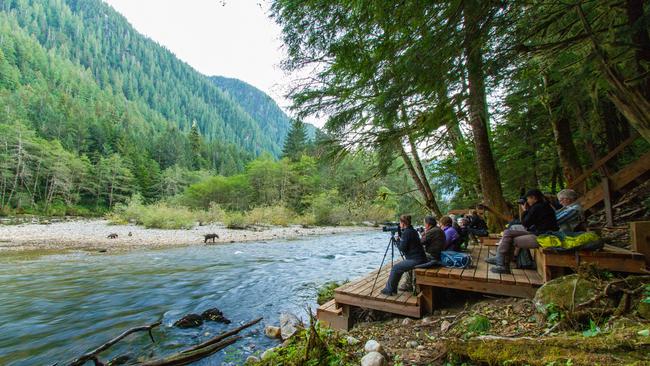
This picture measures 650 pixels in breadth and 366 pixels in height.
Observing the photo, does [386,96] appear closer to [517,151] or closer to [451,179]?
[517,151]

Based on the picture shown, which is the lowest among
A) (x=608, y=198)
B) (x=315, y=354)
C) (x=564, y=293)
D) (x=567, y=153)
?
(x=315, y=354)

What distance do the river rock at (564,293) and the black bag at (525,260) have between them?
1361mm

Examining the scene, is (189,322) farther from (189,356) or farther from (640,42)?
(640,42)

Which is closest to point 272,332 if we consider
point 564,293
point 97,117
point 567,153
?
point 564,293

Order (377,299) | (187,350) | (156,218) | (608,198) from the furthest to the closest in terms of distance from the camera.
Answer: (156,218)
(608,198)
(377,299)
(187,350)

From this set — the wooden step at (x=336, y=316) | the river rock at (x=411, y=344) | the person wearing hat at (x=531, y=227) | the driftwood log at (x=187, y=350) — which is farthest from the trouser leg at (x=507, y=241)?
the driftwood log at (x=187, y=350)

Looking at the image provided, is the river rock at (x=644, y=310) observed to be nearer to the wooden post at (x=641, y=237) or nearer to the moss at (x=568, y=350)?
the moss at (x=568, y=350)

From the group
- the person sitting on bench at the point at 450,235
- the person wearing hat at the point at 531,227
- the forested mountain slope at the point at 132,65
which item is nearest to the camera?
the person wearing hat at the point at 531,227

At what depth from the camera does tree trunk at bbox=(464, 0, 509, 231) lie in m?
2.84

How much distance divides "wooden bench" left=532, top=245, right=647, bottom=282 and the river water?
4130mm

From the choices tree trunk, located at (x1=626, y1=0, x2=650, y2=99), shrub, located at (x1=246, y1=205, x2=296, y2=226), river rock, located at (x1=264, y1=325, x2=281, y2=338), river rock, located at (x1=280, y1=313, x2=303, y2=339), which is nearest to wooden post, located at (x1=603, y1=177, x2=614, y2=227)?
tree trunk, located at (x1=626, y1=0, x2=650, y2=99)

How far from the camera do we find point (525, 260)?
4344 millimetres

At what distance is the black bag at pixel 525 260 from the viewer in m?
4.31

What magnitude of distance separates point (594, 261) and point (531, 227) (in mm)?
843
